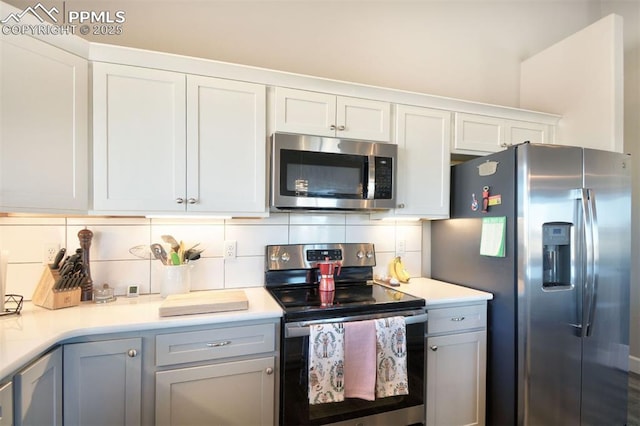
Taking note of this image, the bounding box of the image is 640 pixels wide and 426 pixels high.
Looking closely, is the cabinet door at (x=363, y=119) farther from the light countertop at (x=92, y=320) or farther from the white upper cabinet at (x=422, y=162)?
the light countertop at (x=92, y=320)

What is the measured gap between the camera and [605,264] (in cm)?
182

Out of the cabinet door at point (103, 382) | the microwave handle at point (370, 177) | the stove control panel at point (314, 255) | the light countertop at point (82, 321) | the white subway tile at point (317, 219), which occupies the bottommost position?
the cabinet door at point (103, 382)

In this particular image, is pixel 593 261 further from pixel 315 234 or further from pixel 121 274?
pixel 121 274

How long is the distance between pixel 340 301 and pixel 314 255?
0.45 metres

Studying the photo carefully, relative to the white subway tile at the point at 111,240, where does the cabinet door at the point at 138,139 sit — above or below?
above

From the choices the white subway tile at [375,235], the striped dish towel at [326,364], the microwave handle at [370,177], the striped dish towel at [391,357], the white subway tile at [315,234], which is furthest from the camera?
the white subway tile at [375,235]

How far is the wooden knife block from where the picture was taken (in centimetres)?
146

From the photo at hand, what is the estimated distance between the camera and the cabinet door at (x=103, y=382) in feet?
3.97

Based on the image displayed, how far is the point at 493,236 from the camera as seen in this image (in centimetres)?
182

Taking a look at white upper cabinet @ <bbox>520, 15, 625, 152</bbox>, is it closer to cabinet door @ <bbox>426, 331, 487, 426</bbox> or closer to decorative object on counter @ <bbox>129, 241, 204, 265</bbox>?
cabinet door @ <bbox>426, 331, 487, 426</bbox>

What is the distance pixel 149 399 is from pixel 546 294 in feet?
6.58

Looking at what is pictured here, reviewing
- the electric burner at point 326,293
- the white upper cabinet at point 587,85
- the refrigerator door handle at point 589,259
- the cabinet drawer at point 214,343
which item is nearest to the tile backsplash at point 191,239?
the electric burner at point 326,293

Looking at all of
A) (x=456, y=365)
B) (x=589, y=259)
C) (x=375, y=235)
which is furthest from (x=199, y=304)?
(x=589, y=259)

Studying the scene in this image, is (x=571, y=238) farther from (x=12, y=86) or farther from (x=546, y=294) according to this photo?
(x=12, y=86)
